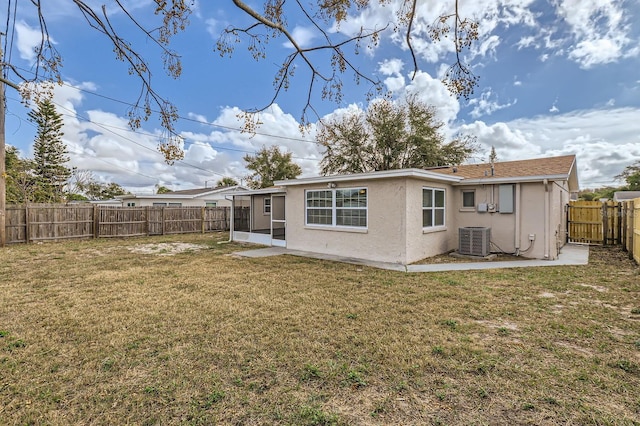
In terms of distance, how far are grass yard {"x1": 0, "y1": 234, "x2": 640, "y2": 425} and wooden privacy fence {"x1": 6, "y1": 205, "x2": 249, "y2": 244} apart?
9133mm

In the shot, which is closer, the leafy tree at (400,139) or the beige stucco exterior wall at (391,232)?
the beige stucco exterior wall at (391,232)

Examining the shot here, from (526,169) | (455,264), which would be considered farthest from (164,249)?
(526,169)

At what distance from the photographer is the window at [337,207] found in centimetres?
949

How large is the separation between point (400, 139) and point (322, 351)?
2410 centimetres

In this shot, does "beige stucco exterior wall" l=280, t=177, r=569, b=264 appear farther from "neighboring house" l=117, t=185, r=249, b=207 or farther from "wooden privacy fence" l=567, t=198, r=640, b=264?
"neighboring house" l=117, t=185, r=249, b=207

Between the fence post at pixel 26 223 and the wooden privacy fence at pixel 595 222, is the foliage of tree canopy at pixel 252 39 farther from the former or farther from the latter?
the fence post at pixel 26 223

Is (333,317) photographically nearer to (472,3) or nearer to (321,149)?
(472,3)

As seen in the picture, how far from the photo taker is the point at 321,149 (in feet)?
89.4

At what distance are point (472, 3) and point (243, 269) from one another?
7120 millimetres

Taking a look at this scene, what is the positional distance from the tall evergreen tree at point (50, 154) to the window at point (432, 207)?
33119 millimetres

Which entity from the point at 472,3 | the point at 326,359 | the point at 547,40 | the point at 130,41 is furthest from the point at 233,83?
the point at 547,40

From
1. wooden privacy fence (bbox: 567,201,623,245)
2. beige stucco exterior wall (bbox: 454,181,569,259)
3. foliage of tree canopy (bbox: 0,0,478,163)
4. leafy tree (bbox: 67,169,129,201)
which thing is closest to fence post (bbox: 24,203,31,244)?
foliage of tree canopy (bbox: 0,0,478,163)

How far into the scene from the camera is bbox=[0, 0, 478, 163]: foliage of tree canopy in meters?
3.77

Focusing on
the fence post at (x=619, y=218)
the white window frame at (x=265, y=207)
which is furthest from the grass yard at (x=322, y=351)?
the white window frame at (x=265, y=207)
